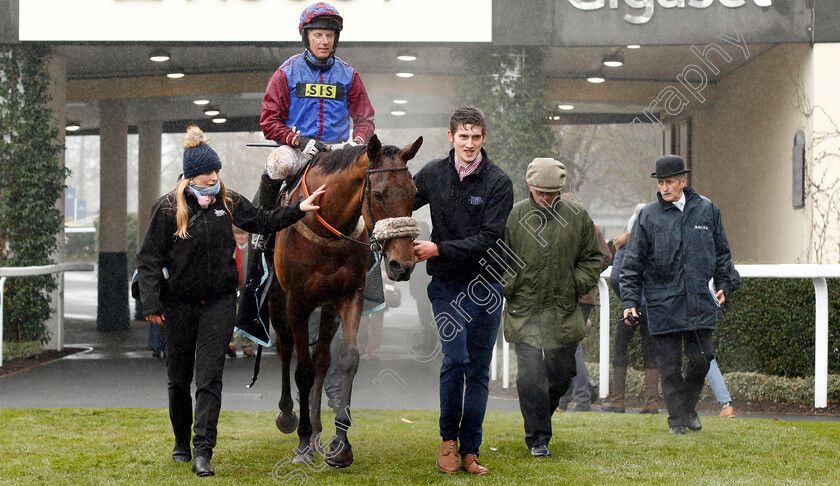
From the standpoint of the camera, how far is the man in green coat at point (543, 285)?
17.2 ft

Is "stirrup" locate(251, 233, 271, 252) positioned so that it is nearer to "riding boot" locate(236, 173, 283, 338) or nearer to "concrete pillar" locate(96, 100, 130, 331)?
"riding boot" locate(236, 173, 283, 338)

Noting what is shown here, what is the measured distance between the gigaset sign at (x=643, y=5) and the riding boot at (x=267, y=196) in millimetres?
5604

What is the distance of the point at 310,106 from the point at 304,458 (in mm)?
2017

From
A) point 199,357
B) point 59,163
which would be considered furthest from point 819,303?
point 59,163

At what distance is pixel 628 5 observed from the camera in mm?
10070

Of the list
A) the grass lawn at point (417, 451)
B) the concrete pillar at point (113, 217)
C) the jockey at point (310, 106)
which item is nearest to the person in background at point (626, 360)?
the grass lawn at point (417, 451)

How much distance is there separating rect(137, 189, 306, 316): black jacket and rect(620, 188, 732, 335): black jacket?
239cm

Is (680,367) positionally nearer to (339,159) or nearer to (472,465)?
(472,465)

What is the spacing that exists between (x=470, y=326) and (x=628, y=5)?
632 cm

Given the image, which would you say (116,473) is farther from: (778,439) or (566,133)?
(566,133)

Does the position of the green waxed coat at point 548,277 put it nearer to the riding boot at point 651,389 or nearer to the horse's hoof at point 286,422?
the horse's hoof at point 286,422

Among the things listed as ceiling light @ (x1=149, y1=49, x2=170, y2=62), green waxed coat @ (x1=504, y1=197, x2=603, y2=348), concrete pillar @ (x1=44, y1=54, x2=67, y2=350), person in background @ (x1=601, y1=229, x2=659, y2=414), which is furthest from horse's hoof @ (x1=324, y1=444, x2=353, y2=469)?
ceiling light @ (x1=149, y1=49, x2=170, y2=62)

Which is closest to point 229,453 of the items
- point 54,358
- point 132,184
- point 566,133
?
point 54,358

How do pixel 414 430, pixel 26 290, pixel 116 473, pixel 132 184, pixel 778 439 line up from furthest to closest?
pixel 132 184 < pixel 26 290 < pixel 414 430 < pixel 778 439 < pixel 116 473
